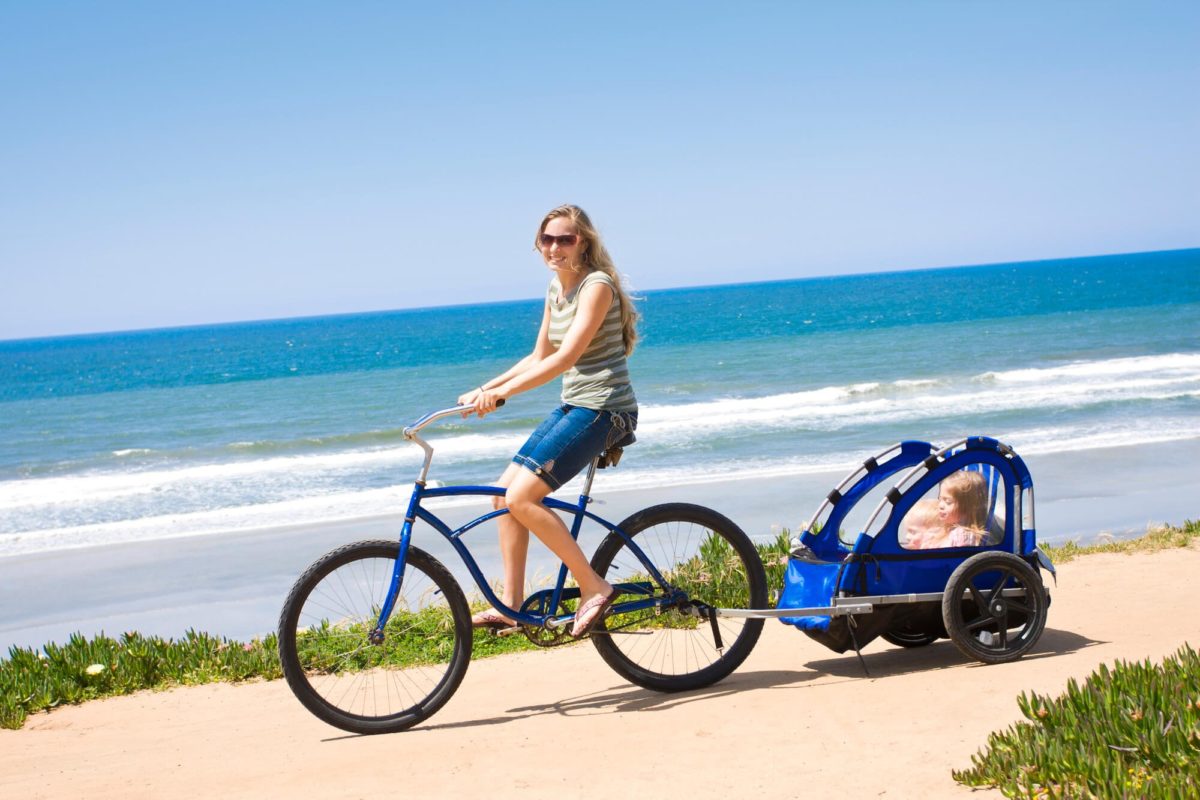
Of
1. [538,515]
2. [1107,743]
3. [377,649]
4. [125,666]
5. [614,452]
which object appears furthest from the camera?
[125,666]

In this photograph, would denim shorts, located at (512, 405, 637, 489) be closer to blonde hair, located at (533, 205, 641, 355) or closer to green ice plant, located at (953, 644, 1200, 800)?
blonde hair, located at (533, 205, 641, 355)

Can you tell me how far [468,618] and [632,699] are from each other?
3.04 feet

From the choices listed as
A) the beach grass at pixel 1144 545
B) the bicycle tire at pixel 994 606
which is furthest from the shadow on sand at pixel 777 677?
the beach grass at pixel 1144 545

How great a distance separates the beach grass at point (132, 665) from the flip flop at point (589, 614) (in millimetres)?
1610

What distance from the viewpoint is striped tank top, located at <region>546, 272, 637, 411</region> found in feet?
16.3

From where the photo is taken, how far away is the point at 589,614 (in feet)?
16.0

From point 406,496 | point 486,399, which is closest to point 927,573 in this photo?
point 486,399

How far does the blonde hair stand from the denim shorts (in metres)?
0.39

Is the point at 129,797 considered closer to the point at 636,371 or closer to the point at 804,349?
the point at 636,371

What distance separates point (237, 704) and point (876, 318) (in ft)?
240

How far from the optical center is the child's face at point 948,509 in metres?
5.39

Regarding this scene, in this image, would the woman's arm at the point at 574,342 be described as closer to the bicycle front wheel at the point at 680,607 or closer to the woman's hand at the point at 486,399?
the woman's hand at the point at 486,399

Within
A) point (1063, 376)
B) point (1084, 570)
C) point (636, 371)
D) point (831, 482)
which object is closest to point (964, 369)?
point (1063, 376)

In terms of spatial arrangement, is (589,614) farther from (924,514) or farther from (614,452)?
(924,514)
